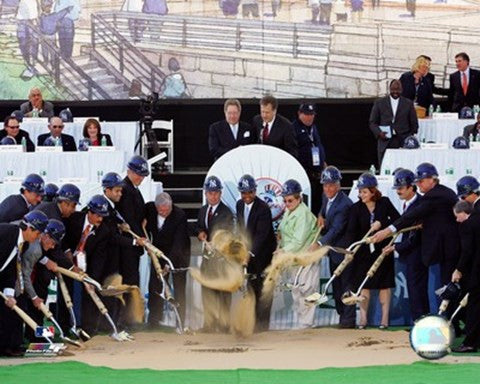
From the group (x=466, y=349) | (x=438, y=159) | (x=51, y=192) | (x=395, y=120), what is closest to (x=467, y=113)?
(x=395, y=120)

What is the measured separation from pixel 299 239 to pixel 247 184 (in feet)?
3.17

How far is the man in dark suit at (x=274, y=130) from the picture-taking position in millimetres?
24016

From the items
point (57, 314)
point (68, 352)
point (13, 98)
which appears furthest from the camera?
point (13, 98)

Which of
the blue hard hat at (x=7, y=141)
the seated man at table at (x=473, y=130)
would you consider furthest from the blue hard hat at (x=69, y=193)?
the seated man at table at (x=473, y=130)

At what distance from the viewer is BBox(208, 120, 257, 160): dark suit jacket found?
79.5 feet

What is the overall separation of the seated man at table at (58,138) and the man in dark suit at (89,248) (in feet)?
13.8

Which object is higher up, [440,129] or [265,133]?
[265,133]

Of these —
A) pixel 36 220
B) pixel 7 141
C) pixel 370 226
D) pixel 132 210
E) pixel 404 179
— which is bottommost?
A: pixel 370 226

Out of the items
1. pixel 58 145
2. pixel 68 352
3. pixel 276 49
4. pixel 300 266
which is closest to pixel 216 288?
pixel 300 266

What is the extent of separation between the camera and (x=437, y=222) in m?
21.3

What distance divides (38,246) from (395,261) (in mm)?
4625

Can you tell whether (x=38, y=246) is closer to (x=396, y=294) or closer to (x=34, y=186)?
(x=34, y=186)

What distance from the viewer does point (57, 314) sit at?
21625 millimetres

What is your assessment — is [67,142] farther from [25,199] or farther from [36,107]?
[25,199]
